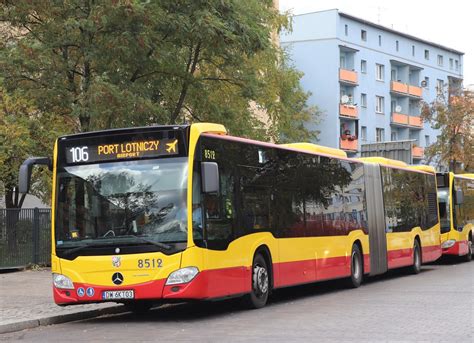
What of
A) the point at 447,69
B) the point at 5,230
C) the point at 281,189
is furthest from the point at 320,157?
the point at 447,69

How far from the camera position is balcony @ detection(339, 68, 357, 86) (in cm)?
6781

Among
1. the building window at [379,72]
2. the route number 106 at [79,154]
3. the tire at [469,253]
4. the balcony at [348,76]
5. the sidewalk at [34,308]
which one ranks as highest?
the building window at [379,72]

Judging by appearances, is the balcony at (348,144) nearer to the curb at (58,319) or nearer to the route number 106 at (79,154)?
the curb at (58,319)

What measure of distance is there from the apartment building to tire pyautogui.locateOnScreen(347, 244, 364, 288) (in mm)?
43590

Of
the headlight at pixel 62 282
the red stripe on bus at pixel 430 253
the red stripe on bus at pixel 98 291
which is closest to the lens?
the red stripe on bus at pixel 98 291

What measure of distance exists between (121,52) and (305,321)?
1126 centimetres

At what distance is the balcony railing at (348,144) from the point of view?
67.8 metres

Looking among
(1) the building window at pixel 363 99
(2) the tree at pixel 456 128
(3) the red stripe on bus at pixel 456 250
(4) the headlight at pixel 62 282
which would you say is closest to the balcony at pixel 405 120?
(1) the building window at pixel 363 99

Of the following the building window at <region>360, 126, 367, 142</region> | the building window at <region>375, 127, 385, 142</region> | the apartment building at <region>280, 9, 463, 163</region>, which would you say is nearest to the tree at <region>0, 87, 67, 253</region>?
the apartment building at <region>280, 9, 463, 163</region>

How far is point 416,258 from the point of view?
969 inches

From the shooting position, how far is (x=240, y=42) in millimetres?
23219

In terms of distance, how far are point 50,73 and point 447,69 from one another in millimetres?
67949

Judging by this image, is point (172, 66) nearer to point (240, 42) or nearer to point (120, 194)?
point (240, 42)

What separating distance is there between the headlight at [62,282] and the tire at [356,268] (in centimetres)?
836
